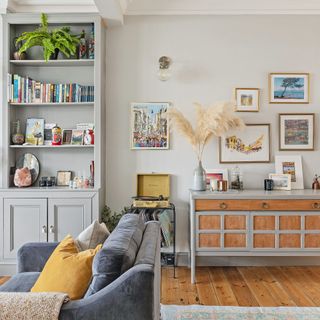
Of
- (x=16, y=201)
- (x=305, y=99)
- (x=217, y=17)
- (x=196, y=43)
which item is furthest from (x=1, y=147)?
(x=305, y=99)

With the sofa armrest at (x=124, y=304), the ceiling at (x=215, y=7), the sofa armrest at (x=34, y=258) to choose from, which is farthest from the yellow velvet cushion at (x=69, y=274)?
the ceiling at (x=215, y=7)

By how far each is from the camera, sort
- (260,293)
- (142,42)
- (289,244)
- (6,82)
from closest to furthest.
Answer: (260,293)
(289,244)
(6,82)
(142,42)

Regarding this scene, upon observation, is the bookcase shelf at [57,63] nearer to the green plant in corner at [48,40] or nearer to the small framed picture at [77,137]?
the green plant in corner at [48,40]

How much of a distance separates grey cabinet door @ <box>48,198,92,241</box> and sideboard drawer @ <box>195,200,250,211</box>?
110cm

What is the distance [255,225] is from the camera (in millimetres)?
3662

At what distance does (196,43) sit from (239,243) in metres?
2.16

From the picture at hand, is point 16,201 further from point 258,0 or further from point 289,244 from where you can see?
point 258,0

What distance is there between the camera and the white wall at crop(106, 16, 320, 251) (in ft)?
13.8

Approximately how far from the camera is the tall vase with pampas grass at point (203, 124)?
387cm

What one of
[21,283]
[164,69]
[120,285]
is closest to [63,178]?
[164,69]

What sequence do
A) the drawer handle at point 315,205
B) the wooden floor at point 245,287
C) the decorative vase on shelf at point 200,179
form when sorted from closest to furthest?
the wooden floor at point 245,287, the drawer handle at point 315,205, the decorative vase on shelf at point 200,179

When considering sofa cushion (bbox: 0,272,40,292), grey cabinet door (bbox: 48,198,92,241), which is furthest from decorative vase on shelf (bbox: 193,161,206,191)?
sofa cushion (bbox: 0,272,40,292)

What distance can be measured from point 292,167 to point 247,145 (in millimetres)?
540

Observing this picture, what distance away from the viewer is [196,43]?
13.9ft
